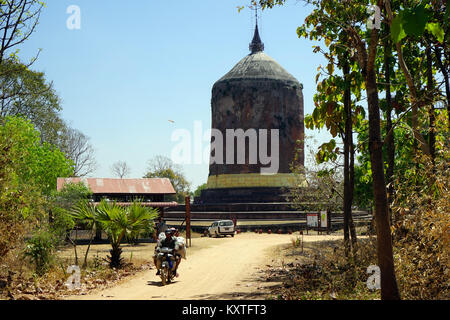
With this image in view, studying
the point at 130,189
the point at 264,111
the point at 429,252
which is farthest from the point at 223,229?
the point at 429,252

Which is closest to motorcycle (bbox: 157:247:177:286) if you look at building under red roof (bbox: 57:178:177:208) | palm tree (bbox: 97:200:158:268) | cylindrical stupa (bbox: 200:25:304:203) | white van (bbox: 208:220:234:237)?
palm tree (bbox: 97:200:158:268)

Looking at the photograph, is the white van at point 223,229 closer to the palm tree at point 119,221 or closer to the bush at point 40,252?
the palm tree at point 119,221

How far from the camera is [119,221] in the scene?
15977 mm

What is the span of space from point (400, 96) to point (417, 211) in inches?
235

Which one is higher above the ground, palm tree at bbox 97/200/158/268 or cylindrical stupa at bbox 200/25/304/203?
cylindrical stupa at bbox 200/25/304/203

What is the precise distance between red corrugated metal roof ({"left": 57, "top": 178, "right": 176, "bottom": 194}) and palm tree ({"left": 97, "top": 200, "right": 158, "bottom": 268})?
15.6 meters

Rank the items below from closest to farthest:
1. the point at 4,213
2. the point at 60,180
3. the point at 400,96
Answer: the point at 4,213
the point at 400,96
the point at 60,180

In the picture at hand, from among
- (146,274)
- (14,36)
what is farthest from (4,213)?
(14,36)

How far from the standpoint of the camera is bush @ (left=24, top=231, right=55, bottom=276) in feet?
46.4

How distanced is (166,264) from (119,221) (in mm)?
3729

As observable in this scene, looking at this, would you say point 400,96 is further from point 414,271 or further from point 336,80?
point 414,271

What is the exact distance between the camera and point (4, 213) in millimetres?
12281

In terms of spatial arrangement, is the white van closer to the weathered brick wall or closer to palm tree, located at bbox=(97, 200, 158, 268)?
palm tree, located at bbox=(97, 200, 158, 268)
